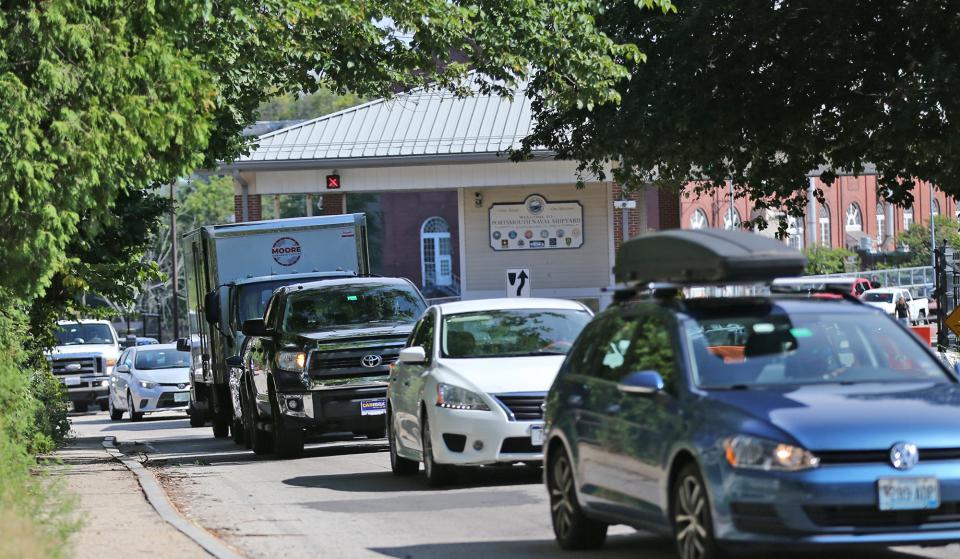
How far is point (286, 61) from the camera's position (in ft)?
66.0

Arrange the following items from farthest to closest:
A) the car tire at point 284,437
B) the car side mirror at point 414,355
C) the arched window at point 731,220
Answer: the arched window at point 731,220 < the car tire at point 284,437 < the car side mirror at point 414,355

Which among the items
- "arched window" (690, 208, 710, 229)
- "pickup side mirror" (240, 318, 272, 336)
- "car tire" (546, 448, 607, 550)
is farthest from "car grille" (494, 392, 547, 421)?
"arched window" (690, 208, 710, 229)

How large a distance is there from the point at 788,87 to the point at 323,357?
8.43m

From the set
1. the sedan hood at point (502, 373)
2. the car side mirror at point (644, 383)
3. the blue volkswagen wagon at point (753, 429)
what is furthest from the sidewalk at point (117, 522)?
the car side mirror at point (644, 383)

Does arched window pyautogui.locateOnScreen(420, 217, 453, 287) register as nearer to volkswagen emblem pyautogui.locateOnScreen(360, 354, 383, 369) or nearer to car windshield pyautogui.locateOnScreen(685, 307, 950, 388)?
volkswagen emblem pyautogui.locateOnScreen(360, 354, 383, 369)

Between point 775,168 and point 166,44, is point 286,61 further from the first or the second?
point 775,168

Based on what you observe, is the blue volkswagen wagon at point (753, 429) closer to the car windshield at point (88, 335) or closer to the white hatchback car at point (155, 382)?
the white hatchback car at point (155, 382)

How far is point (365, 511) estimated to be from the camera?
42.9ft

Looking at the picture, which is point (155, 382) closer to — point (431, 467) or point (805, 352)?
point (431, 467)

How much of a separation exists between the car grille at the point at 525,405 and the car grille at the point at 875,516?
234 inches

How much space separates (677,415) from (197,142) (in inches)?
293

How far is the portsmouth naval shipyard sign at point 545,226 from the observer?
1688 inches

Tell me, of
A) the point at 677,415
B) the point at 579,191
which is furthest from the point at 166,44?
the point at 579,191

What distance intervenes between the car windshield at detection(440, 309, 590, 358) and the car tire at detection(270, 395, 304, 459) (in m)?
4.51
